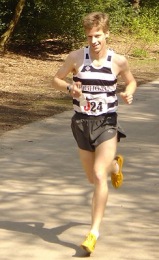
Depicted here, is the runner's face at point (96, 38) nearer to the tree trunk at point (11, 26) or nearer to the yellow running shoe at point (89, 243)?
the yellow running shoe at point (89, 243)

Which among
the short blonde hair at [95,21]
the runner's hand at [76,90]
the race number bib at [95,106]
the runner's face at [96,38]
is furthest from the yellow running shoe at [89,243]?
the short blonde hair at [95,21]

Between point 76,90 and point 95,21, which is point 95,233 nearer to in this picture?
point 76,90

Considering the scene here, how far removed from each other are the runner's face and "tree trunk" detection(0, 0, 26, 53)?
51.9ft

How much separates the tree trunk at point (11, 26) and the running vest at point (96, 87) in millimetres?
15769

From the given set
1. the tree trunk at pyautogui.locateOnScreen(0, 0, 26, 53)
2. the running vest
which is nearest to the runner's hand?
the running vest

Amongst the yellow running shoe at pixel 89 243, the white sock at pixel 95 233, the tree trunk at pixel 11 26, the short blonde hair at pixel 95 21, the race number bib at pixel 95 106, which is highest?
the short blonde hair at pixel 95 21

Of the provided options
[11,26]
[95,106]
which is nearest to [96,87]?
[95,106]

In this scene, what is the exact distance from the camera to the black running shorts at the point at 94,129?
624cm

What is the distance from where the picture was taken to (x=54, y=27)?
23.2 m

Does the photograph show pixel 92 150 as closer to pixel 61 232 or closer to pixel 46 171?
pixel 61 232

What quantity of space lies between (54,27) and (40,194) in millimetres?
15786

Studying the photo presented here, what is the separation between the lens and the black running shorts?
6.24 metres

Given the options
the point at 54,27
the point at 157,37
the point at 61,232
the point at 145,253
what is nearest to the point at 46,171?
the point at 61,232

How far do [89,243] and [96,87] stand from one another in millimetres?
1204
